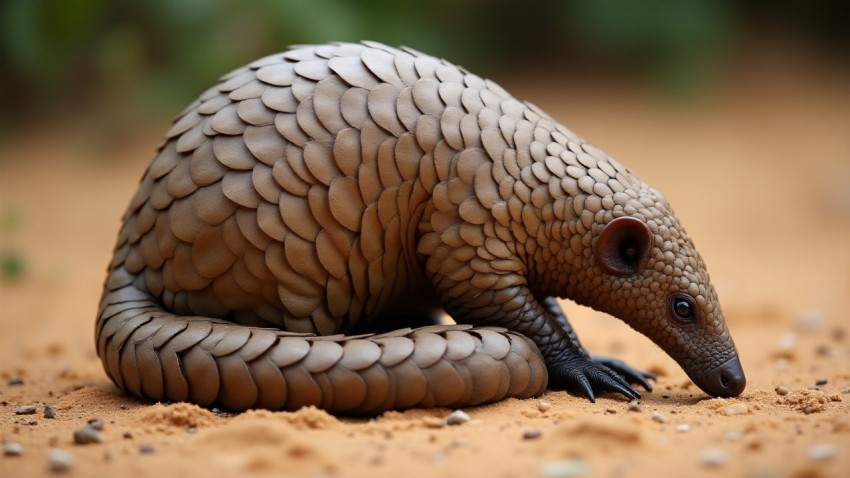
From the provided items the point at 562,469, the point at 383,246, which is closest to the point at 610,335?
the point at 383,246

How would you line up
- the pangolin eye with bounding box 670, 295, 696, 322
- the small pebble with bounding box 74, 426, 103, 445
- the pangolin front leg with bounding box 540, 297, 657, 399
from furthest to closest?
the pangolin front leg with bounding box 540, 297, 657, 399
the pangolin eye with bounding box 670, 295, 696, 322
the small pebble with bounding box 74, 426, 103, 445

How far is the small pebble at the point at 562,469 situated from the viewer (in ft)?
8.79

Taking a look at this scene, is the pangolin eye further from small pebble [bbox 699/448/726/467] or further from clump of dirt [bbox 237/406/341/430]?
clump of dirt [bbox 237/406/341/430]

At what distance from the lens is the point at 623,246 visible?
153 inches

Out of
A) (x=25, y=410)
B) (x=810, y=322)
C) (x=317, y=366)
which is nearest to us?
(x=317, y=366)

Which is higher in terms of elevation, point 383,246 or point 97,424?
point 383,246

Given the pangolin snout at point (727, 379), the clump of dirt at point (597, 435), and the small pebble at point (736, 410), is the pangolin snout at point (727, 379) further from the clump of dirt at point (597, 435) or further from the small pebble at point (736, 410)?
the clump of dirt at point (597, 435)

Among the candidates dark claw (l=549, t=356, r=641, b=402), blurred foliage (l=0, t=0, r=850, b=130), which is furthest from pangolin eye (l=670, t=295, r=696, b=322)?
blurred foliage (l=0, t=0, r=850, b=130)

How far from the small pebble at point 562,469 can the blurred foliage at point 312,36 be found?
7.18 m

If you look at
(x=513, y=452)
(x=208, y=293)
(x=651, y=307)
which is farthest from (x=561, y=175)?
(x=208, y=293)

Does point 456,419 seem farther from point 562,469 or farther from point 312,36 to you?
point 312,36

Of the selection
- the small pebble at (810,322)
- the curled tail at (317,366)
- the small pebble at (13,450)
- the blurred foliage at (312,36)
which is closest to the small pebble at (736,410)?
the curled tail at (317,366)

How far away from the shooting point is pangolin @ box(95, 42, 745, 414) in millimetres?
3592

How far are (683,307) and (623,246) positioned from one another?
38cm
